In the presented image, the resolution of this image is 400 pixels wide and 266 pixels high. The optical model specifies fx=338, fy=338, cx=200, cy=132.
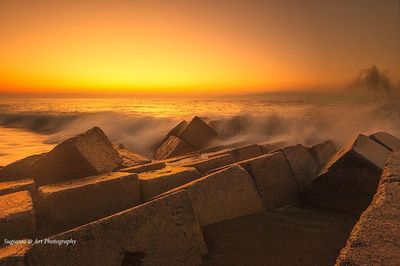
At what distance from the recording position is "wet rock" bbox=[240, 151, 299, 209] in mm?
3536

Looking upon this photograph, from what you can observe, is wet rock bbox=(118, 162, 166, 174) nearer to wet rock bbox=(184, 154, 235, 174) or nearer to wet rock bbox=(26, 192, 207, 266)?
wet rock bbox=(184, 154, 235, 174)

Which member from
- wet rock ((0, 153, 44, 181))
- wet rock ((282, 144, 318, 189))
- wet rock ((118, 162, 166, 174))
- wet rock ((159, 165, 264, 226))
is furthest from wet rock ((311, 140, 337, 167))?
wet rock ((0, 153, 44, 181))

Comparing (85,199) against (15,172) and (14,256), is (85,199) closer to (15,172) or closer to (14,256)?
(14,256)

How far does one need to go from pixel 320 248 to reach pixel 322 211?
0.97m

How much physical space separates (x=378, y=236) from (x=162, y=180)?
208cm

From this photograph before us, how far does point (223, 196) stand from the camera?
2.96 metres

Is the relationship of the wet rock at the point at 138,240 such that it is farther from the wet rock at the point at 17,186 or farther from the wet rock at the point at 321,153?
the wet rock at the point at 321,153

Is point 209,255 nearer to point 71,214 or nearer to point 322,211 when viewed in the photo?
point 71,214

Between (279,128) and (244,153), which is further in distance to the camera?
(279,128)

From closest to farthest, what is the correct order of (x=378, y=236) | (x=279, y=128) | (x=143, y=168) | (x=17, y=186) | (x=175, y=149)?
(x=378, y=236) < (x=17, y=186) < (x=143, y=168) < (x=175, y=149) < (x=279, y=128)

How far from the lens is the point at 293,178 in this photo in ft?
12.9

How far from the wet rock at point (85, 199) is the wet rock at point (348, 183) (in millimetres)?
1928

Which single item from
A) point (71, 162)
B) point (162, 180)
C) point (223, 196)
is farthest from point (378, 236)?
point (71, 162)

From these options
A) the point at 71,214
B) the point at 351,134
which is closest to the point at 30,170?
the point at 71,214
